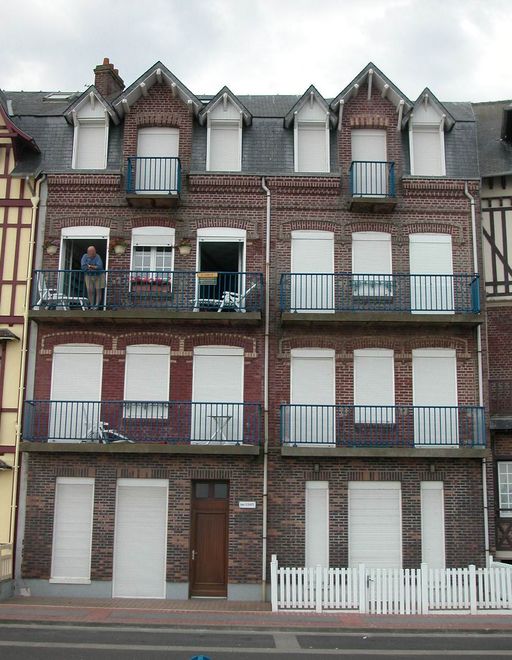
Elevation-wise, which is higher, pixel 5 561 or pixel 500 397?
pixel 500 397

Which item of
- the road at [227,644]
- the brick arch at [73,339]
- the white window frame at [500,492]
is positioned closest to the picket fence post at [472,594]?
the road at [227,644]

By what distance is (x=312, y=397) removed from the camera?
1886cm

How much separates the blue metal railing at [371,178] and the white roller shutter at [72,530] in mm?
9920

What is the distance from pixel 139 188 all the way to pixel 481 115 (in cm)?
1038

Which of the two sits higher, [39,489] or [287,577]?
[39,489]

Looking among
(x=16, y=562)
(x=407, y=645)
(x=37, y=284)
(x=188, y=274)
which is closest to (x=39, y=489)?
(x=16, y=562)

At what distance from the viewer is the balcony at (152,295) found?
18.5m

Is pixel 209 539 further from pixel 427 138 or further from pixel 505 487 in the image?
pixel 427 138

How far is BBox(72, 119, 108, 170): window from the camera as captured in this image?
20234 millimetres

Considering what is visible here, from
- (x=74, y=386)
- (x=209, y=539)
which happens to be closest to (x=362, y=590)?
(x=209, y=539)

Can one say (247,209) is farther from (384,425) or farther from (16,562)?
(16,562)

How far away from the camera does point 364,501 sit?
18312 millimetres

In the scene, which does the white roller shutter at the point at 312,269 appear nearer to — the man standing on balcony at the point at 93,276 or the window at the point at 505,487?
the man standing on balcony at the point at 93,276

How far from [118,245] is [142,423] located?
15.2ft
